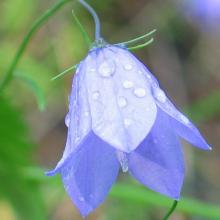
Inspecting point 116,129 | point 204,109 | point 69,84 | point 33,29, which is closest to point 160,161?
point 116,129

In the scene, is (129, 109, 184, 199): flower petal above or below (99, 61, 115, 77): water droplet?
below

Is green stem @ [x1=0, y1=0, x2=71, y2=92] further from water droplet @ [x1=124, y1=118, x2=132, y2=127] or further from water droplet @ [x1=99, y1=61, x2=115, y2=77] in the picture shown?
water droplet @ [x1=124, y1=118, x2=132, y2=127]

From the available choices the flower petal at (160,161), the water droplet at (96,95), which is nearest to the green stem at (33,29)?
the water droplet at (96,95)

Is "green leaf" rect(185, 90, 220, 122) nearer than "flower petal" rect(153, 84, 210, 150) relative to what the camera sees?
No

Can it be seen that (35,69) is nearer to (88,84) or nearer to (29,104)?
(29,104)

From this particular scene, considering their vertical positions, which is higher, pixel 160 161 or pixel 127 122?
pixel 127 122

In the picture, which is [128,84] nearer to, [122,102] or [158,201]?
[122,102]

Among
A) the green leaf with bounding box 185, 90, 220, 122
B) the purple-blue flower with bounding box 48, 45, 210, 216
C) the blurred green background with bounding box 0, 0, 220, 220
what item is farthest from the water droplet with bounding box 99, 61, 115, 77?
the green leaf with bounding box 185, 90, 220, 122

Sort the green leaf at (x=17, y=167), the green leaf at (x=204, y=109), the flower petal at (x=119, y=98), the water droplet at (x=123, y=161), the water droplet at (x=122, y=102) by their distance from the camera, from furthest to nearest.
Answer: the green leaf at (x=204, y=109)
the green leaf at (x=17, y=167)
the water droplet at (x=123, y=161)
the water droplet at (x=122, y=102)
the flower petal at (x=119, y=98)

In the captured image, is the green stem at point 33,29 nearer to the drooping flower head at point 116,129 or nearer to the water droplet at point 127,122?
the drooping flower head at point 116,129
